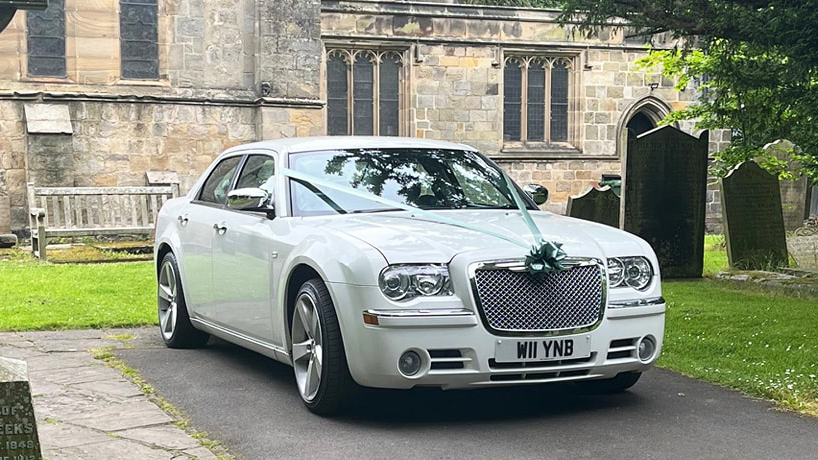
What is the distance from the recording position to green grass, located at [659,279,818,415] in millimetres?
7160

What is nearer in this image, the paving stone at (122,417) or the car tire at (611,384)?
the paving stone at (122,417)

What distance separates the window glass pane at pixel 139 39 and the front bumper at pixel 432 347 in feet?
58.5

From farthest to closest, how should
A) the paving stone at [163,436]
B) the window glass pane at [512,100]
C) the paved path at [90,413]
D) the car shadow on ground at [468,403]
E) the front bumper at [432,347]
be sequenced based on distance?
the window glass pane at [512,100]
the car shadow on ground at [468,403]
the front bumper at [432,347]
the paving stone at [163,436]
the paved path at [90,413]

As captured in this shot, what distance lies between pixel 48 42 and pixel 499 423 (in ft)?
60.8

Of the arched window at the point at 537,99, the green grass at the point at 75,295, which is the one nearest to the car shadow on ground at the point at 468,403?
the green grass at the point at 75,295

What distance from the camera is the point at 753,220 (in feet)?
46.9

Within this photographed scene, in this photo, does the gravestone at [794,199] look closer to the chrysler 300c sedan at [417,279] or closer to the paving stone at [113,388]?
the chrysler 300c sedan at [417,279]

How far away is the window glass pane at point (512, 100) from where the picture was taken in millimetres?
29297

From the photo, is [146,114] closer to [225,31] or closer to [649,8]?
[225,31]

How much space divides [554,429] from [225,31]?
61.0ft

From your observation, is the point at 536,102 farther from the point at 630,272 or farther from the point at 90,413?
the point at 90,413

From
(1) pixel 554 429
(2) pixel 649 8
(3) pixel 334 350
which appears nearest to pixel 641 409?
(1) pixel 554 429

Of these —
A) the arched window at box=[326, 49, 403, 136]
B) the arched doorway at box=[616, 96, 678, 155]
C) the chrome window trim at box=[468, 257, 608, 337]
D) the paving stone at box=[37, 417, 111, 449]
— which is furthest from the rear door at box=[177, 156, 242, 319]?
the arched doorway at box=[616, 96, 678, 155]

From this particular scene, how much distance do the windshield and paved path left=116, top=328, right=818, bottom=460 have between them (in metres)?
1.24
